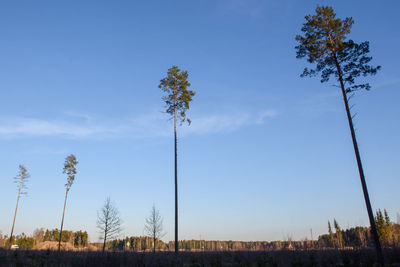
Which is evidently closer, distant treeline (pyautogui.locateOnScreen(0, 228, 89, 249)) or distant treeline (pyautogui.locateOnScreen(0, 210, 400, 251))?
distant treeline (pyautogui.locateOnScreen(0, 210, 400, 251))

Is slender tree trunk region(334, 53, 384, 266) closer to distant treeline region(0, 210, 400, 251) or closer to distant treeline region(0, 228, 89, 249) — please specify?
distant treeline region(0, 210, 400, 251)

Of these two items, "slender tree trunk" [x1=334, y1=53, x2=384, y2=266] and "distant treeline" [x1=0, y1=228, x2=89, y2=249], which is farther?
"distant treeline" [x1=0, y1=228, x2=89, y2=249]

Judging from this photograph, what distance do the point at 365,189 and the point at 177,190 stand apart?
13.7m

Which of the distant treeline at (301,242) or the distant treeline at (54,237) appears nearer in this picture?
the distant treeline at (301,242)

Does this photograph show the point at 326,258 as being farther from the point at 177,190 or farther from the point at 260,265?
the point at 177,190

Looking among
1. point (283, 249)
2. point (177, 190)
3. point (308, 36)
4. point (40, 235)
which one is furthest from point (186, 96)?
Answer: point (40, 235)

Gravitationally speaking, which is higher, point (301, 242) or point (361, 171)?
point (361, 171)

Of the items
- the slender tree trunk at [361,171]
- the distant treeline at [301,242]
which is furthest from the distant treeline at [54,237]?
the slender tree trunk at [361,171]

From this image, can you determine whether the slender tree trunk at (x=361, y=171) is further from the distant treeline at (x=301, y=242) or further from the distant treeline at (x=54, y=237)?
the distant treeline at (x=54, y=237)

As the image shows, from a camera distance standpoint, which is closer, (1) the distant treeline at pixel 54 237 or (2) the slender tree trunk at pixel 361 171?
(2) the slender tree trunk at pixel 361 171

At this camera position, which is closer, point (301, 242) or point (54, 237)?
point (301, 242)

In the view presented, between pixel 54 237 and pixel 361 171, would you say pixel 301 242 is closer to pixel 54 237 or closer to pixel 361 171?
pixel 361 171

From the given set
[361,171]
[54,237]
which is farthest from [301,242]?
[54,237]

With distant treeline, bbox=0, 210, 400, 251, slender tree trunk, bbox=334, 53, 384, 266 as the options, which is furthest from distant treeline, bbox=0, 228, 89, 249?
slender tree trunk, bbox=334, 53, 384, 266
